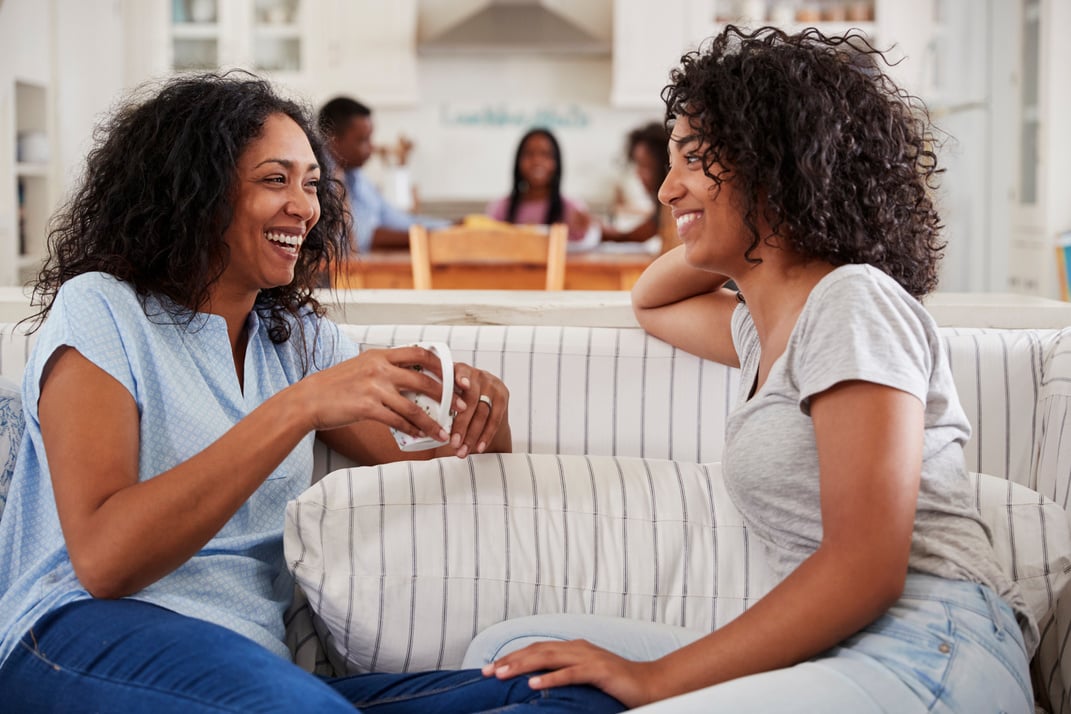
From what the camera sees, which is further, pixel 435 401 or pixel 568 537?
pixel 568 537

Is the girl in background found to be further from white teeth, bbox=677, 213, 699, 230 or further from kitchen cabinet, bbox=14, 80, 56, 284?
white teeth, bbox=677, 213, 699, 230

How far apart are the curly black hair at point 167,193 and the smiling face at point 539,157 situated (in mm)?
3453

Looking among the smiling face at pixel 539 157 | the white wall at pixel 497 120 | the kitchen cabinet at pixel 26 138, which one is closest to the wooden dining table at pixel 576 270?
the smiling face at pixel 539 157

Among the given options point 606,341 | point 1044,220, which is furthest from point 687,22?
point 606,341

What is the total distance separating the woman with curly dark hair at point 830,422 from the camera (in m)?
0.94

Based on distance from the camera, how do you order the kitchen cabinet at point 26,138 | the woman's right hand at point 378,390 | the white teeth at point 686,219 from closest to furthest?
the woman's right hand at point 378,390 < the white teeth at point 686,219 < the kitchen cabinet at point 26,138

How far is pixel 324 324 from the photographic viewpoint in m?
1.40

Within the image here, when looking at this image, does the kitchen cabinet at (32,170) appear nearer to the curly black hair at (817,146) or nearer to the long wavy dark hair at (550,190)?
the long wavy dark hair at (550,190)

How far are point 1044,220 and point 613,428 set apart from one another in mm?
3772

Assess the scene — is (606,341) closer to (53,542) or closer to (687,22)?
(53,542)

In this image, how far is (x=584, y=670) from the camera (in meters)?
1.00

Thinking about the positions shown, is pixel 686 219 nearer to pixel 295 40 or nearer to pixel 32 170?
pixel 32 170

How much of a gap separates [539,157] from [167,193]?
357 centimetres

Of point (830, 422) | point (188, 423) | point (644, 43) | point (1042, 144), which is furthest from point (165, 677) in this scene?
point (644, 43)
